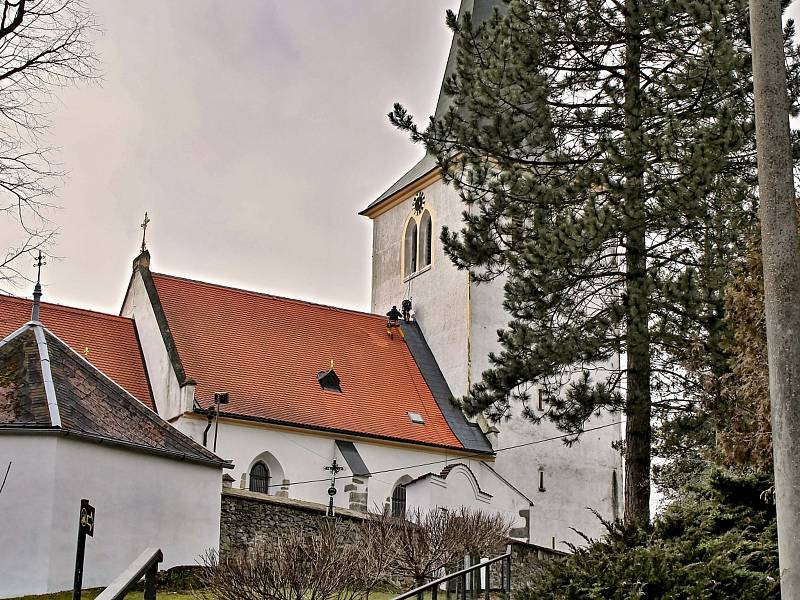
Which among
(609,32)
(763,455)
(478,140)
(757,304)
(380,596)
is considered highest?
(609,32)

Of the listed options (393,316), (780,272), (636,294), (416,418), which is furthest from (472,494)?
(780,272)

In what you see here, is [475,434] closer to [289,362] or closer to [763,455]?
[289,362]

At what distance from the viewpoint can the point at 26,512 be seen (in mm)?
16125

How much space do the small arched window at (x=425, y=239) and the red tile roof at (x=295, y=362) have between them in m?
2.88

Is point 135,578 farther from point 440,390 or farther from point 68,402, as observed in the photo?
point 440,390

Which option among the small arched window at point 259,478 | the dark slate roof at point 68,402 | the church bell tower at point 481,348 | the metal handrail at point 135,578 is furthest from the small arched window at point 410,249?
the metal handrail at point 135,578

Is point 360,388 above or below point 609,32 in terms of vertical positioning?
below

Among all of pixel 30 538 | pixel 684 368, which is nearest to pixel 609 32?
pixel 684 368

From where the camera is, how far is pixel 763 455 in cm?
1039

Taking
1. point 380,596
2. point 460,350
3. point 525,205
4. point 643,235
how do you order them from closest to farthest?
1. point 643,235
2. point 525,205
3. point 380,596
4. point 460,350

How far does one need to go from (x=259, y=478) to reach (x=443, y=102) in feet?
45.0

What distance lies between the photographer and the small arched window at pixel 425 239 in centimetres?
3388

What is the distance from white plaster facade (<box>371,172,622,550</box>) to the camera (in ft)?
98.2

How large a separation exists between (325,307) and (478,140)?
16.3 metres
